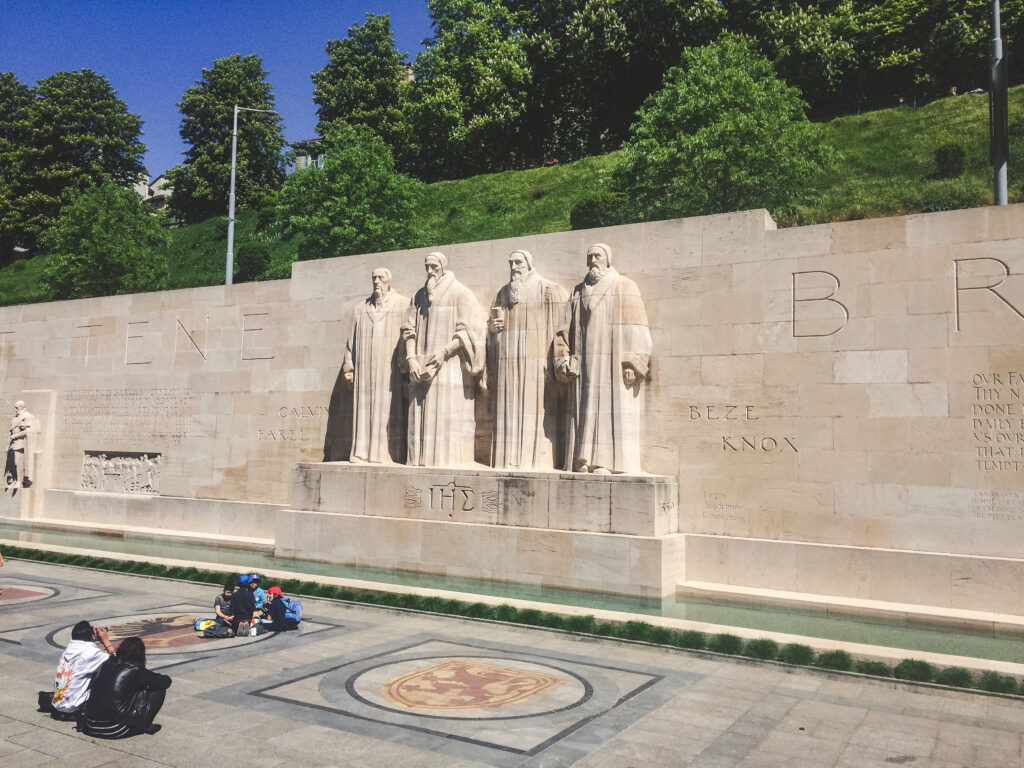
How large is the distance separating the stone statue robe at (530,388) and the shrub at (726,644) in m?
5.08

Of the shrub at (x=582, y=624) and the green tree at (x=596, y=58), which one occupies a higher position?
the green tree at (x=596, y=58)

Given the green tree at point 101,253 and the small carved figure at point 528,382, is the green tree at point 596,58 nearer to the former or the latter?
the green tree at point 101,253

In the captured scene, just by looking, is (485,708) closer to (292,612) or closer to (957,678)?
(292,612)

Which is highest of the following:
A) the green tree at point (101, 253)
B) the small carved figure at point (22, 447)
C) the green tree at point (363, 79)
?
the green tree at point (363, 79)

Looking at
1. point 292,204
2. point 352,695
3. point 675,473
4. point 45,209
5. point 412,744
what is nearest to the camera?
point 412,744

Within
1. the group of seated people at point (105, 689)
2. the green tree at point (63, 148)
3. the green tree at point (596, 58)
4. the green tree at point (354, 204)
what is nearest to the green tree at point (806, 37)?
the green tree at point (596, 58)

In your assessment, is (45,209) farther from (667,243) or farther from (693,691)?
(693,691)

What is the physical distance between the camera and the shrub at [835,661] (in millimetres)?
8438

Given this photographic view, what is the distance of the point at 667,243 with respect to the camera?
45.0 ft

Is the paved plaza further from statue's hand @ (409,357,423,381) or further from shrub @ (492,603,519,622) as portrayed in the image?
statue's hand @ (409,357,423,381)

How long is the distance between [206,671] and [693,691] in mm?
4577

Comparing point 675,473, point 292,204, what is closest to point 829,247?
point 675,473

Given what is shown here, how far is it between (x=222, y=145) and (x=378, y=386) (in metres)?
49.4

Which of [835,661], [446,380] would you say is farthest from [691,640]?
[446,380]
